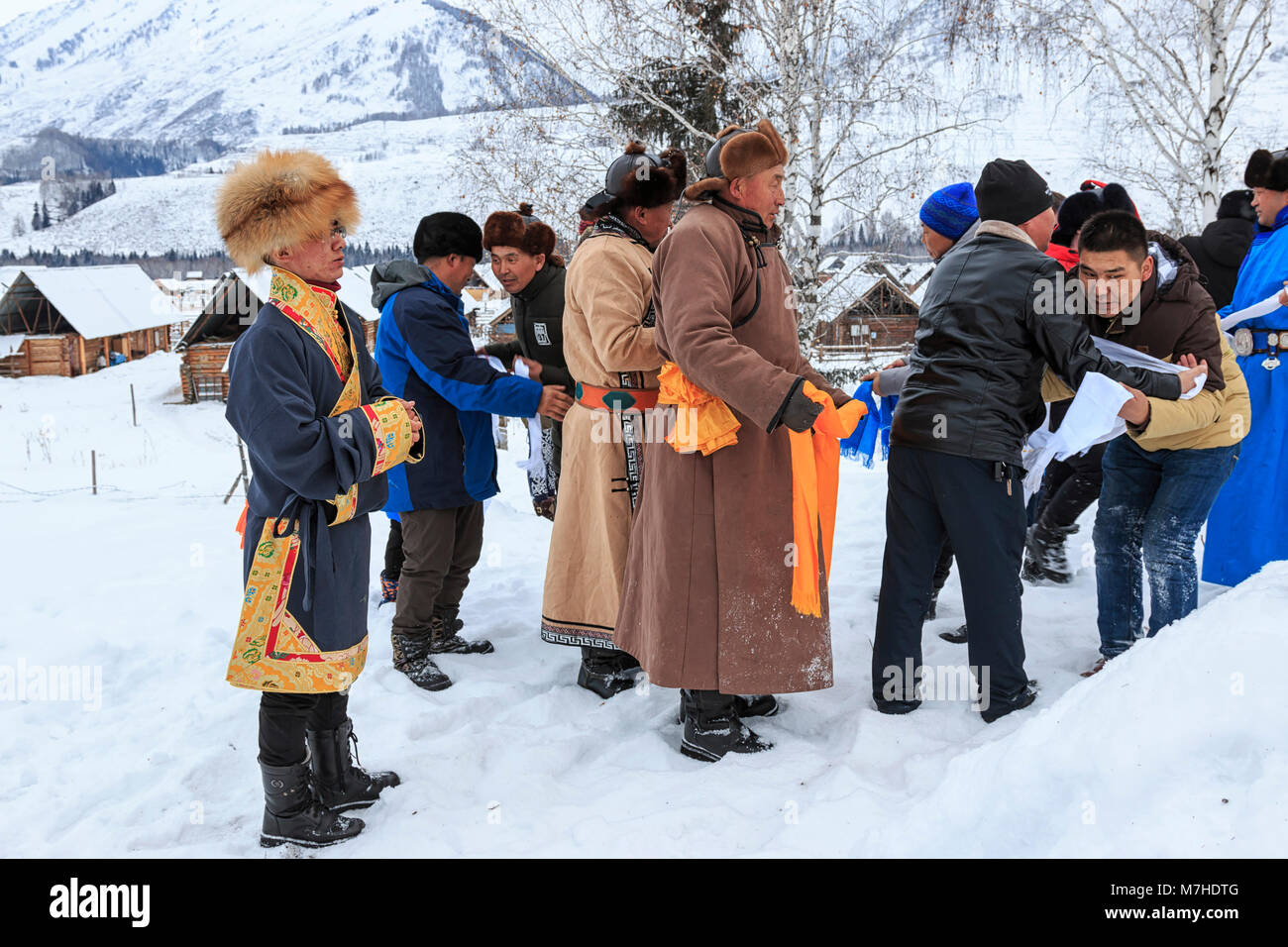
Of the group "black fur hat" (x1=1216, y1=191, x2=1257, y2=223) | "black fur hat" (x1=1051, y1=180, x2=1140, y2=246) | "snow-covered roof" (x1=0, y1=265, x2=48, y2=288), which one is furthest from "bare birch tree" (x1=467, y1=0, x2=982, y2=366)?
"snow-covered roof" (x1=0, y1=265, x2=48, y2=288)

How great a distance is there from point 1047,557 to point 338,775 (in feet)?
12.4

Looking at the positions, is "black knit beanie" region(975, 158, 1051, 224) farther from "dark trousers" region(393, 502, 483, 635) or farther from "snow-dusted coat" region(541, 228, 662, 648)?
"dark trousers" region(393, 502, 483, 635)

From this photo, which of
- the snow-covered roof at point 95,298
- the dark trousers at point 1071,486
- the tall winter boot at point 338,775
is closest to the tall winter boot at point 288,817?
the tall winter boot at point 338,775

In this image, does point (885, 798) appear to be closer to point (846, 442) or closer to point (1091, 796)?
point (1091, 796)

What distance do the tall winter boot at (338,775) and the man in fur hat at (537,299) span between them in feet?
5.17

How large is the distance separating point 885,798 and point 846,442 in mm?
2004

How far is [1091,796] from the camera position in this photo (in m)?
1.98

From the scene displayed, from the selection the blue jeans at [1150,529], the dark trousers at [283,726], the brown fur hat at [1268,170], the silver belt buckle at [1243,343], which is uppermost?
the brown fur hat at [1268,170]

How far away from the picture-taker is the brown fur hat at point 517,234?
3959 millimetres

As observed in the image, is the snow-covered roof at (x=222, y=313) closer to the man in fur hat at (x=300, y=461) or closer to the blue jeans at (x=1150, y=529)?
the man in fur hat at (x=300, y=461)

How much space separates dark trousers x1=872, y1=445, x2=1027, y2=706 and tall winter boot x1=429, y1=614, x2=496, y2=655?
75.4 inches

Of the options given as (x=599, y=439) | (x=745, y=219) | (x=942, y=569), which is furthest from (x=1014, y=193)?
(x=942, y=569)

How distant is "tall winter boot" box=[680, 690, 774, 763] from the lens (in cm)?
307

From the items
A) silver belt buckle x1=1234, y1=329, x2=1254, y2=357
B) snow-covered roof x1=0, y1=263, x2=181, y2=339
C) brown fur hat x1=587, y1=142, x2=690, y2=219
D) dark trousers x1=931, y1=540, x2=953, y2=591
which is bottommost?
dark trousers x1=931, y1=540, x2=953, y2=591
